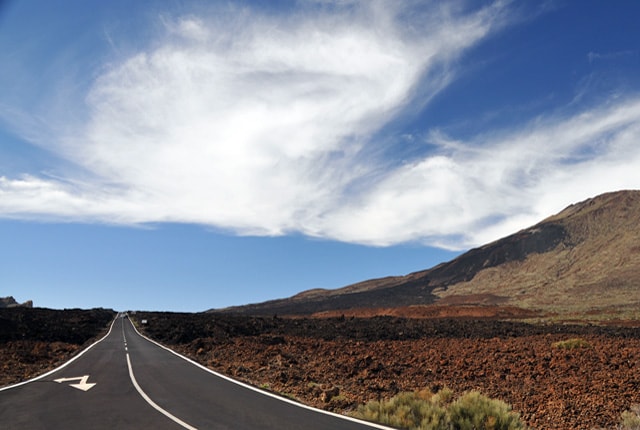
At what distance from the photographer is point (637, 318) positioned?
48156mm

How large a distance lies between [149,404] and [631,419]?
1123 cm

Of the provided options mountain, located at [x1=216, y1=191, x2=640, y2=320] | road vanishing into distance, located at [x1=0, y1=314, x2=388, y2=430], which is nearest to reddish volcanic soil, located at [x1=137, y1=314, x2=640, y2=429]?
road vanishing into distance, located at [x1=0, y1=314, x2=388, y2=430]

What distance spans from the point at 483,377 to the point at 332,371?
585 centimetres

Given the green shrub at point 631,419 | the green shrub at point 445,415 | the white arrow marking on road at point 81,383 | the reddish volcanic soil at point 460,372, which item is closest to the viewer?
the green shrub at point 445,415

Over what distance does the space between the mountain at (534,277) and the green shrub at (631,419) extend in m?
55.1

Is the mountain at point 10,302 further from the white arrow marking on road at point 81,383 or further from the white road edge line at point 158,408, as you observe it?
the white road edge line at point 158,408

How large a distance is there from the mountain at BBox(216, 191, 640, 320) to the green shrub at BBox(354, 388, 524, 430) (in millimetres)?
58590

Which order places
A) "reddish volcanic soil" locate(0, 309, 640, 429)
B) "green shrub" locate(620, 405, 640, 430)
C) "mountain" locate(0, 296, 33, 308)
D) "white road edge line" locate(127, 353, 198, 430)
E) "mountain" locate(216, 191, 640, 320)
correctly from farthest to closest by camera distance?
"mountain" locate(0, 296, 33, 308)
"mountain" locate(216, 191, 640, 320)
"reddish volcanic soil" locate(0, 309, 640, 429)
"green shrub" locate(620, 405, 640, 430)
"white road edge line" locate(127, 353, 198, 430)

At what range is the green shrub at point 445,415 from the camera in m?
9.11

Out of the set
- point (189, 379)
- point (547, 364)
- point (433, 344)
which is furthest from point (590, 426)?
point (433, 344)

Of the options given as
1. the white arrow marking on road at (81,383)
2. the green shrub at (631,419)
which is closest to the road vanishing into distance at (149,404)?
the white arrow marking on road at (81,383)

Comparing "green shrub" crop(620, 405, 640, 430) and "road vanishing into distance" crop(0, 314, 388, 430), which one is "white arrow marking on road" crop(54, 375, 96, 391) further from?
"green shrub" crop(620, 405, 640, 430)

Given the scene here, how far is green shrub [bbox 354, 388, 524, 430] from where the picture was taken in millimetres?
9109

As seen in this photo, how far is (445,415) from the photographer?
9523 mm
